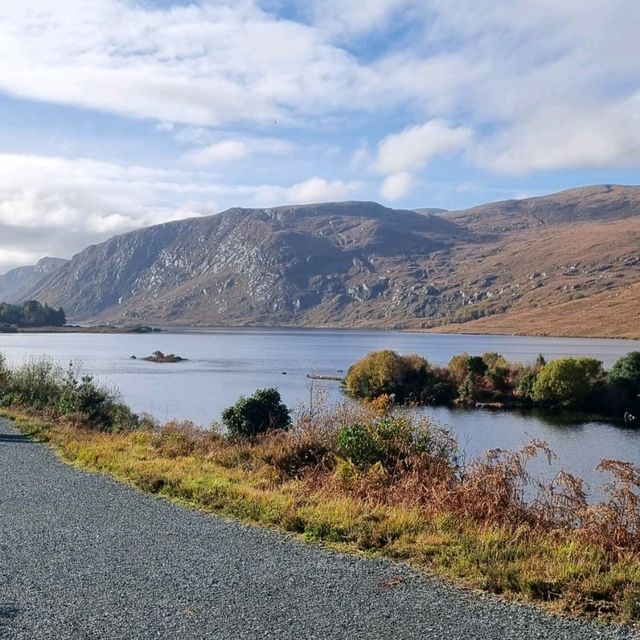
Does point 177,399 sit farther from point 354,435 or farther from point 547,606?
point 547,606

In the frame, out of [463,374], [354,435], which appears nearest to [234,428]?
[354,435]

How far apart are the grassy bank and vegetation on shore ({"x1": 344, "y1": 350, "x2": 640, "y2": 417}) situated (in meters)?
51.5

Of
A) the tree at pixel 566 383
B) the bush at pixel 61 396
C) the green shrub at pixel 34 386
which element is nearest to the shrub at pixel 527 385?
the tree at pixel 566 383

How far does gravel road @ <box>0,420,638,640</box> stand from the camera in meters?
6.54

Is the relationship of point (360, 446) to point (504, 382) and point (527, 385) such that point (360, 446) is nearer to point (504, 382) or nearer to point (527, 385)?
point (527, 385)

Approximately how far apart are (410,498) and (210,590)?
478 centimetres

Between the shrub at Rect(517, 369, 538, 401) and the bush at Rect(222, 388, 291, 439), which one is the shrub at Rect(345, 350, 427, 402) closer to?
the shrub at Rect(517, 369, 538, 401)

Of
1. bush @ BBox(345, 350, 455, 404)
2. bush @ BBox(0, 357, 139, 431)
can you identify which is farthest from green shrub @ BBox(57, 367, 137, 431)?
bush @ BBox(345, 350, 455, 404)

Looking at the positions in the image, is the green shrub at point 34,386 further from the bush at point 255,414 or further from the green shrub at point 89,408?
the bush at point 255,414

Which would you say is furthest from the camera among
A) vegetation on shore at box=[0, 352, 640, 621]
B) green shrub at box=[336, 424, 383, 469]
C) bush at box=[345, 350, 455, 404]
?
bush at box=[345, 350, 455, 404]

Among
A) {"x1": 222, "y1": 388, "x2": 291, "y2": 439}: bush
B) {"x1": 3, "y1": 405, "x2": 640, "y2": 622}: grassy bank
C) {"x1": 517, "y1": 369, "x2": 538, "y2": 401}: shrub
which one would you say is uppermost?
{"x1": 3, "y1": 405, "x2": 640, "y2": 622}: grassy bank

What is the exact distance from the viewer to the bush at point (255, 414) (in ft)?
86.5

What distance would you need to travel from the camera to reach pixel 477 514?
10.7 meters

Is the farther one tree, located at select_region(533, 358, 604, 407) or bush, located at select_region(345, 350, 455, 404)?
bush, located at select_region(345, 350, 455, 404)
